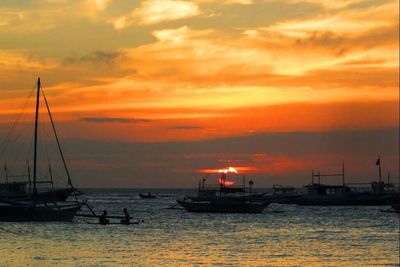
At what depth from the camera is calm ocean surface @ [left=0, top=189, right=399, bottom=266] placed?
138 ft

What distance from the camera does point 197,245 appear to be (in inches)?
2077

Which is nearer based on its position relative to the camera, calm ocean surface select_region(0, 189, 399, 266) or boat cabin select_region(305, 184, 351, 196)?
calm ocean surface select_region(0, 189, 399, 266)

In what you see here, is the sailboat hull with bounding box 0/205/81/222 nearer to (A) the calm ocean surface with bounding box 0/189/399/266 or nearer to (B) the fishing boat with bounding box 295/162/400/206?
(A) the calm ocean surface with bounding box 0/189/399/266

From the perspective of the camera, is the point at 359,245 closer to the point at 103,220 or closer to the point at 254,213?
Answer: the point at 103,220

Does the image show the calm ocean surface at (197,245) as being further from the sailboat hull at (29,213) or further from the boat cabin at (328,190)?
the boat cabin at (328,190)

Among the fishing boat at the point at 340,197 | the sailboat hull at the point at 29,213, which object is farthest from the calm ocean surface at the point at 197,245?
the fishing boat at the point at 340,197

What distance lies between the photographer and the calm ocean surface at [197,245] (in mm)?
42094

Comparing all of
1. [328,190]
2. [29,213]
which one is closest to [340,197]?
[328,190]

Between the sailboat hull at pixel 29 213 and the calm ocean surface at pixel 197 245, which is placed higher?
the sailboat hull at pixel 29 213

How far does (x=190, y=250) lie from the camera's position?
4866cm

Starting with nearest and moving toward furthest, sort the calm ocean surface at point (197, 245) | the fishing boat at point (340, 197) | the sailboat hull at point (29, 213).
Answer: the calm ocean surface at point (197, 245) → the sailboat hull at point (29, 213) → the fishing boat at point (340, 197)

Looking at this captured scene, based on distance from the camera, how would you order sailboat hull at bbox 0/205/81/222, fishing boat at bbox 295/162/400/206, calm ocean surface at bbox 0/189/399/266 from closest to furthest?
1. calm ocean surface at bbox 0/189/399/266
2. sailboat hull at bbox 0/205/81/222
3. fishing boat at bbox 295/162/400/206

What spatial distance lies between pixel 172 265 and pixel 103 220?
33402 mm

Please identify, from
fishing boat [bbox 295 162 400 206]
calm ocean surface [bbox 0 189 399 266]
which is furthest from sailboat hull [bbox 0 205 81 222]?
fishing boat [bbox 295 162 400 206]
